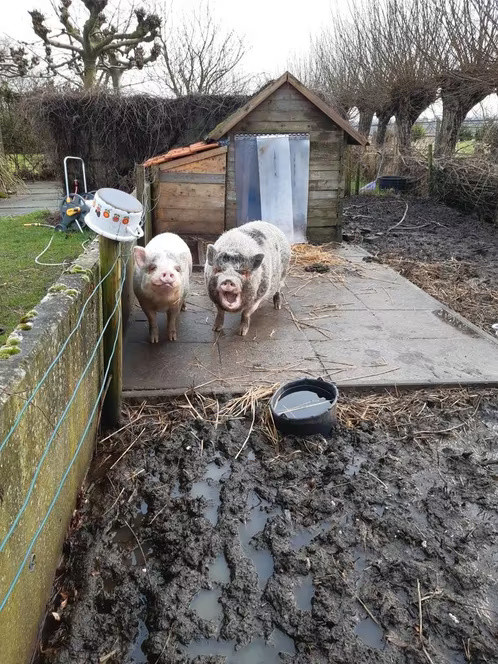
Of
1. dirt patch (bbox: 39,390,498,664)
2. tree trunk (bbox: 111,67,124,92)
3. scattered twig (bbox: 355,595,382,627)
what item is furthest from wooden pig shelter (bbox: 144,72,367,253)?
tree trunk (bbox: 111,67,124,92)

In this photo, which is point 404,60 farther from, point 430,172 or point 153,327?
point 153,327

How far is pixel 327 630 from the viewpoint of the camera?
2434 mm

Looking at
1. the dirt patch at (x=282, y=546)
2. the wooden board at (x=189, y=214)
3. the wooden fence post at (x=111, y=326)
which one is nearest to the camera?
the dirt patch at (x=282, y=546)

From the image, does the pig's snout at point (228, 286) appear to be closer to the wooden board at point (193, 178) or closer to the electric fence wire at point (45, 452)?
the electric fence wire at point (45, 452)

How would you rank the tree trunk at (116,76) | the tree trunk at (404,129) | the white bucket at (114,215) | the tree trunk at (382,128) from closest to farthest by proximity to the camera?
the white bucket at (114,215) < the tree trunk at (116,76) < the tree trunk at (404,129) < the tree trunk at (382,128)

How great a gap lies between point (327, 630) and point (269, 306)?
4757 millimetres

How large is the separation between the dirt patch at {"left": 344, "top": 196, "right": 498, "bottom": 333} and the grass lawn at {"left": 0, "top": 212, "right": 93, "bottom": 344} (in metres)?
5.32

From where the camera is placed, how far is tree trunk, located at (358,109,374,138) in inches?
949

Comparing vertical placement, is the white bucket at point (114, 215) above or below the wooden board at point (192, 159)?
below

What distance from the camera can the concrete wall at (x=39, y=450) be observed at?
192 centimetres

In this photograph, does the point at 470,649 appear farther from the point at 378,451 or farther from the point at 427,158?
the point at 427,158

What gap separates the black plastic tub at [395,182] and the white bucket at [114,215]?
16753mm

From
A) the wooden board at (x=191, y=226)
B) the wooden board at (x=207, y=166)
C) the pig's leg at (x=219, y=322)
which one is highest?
the wooden board at (x=207, y=166)

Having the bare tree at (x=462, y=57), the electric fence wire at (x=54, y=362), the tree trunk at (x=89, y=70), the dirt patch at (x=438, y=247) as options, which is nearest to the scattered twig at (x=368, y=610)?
the electric fence wire at (x=54, y=362)
